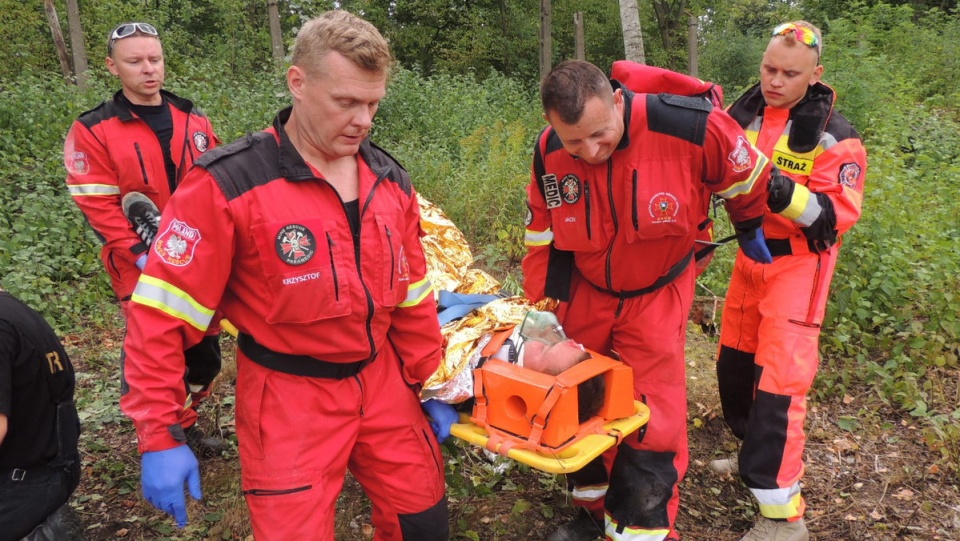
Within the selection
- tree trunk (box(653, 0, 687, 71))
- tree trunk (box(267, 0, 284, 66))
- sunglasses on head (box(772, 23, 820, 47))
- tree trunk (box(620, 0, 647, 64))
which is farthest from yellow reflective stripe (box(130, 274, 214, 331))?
tree trunk (box(653, 0, 687, 71))

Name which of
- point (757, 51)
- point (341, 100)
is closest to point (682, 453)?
point (341, 100)

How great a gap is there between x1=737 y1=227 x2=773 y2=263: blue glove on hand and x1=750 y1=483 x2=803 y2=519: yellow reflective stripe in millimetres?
1013

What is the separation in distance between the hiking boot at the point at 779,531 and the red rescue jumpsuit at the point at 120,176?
2.78 meters

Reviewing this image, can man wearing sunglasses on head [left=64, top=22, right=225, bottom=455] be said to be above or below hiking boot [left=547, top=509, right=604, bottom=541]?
above

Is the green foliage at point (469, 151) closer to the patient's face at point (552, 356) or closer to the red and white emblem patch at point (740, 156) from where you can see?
the patient's face at point (552, 356)

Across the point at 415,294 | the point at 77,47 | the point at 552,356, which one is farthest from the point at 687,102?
the point at 77,47

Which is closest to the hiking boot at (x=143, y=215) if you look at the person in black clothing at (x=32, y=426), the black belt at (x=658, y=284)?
the person in black clothing at (x=32, y=426)

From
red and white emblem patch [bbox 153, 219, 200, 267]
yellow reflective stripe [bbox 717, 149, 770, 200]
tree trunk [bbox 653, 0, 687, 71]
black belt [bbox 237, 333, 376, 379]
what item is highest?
tree trunk [bbox 653, 0, 687, 71]

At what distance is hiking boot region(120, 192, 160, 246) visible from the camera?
340 centimetres

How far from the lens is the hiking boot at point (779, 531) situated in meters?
3.00

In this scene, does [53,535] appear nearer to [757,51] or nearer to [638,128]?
[638,128]

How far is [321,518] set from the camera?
218 cm

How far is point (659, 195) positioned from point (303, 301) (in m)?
1.39

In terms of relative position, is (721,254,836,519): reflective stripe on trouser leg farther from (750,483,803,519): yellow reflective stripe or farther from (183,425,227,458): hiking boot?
(183,425,227,458): hiking boot
